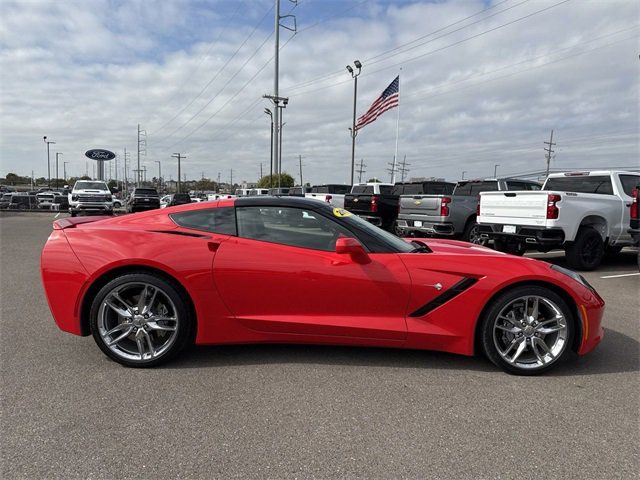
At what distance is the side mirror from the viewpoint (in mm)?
3188

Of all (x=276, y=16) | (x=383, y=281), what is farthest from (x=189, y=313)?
(x=276, y=16)

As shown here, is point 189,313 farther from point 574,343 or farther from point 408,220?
point 408,220

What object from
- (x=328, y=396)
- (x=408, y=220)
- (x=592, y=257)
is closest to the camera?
(x=328, y=396)

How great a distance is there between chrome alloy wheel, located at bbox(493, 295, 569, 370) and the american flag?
2177cm

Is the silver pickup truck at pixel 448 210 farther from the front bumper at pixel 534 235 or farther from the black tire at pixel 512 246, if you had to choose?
the front bumper at pixel 534 235

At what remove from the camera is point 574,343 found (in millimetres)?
3320

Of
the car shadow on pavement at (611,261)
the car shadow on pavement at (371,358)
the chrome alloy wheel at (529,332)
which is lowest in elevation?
the car shadow on pavement at (371,358)

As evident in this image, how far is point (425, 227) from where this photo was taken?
10.8 metres

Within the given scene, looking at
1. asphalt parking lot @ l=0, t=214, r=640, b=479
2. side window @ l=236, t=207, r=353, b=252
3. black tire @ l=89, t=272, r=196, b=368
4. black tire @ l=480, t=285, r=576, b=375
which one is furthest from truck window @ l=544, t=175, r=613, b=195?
black tire @ l=89, t=272, r=196, b=368

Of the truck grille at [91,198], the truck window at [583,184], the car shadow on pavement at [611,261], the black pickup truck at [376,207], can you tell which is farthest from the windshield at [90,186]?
Result: the truck window at [583,184]

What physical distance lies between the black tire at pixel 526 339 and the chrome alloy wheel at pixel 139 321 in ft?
7.71

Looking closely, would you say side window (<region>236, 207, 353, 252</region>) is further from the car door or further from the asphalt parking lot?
the asphalt parking lot

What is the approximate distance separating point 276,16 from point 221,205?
29.9 metres

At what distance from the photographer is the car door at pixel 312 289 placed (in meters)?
3.24
